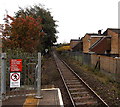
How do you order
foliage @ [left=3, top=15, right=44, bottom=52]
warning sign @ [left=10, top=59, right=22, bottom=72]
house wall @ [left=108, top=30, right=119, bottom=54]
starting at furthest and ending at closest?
house wall @ [left=108, top=30, right=119, bottom=54], foliage @ [left=3, top=15, right=44, bottom=52], warning sign @ [left=10, top=59, right=22, bottom=72]

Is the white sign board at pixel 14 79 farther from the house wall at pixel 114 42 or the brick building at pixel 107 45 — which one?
the brick building at pixel 107 45

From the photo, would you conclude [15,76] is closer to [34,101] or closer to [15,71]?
[15,71]

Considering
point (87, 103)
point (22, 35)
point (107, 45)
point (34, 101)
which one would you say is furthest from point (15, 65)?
point (107, 45)

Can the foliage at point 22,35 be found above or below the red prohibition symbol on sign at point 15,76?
above

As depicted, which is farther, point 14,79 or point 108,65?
point 108,65

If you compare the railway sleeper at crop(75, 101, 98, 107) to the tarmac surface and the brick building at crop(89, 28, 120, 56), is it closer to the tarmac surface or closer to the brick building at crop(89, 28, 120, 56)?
the tarmac surface

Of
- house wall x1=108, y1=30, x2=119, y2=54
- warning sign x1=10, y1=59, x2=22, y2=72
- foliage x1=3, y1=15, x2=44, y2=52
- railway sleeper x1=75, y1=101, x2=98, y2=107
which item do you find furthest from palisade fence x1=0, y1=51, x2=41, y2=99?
house wall x1=108, y1=30, x2=119, y2=54

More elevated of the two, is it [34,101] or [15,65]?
[15,65]

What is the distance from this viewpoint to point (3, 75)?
496 cm

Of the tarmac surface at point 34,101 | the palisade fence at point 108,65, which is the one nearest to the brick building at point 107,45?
the palisade fence at point 108,65

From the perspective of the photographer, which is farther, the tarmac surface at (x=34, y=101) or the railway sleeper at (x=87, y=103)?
the railway sleeper at (x=87, y=103)

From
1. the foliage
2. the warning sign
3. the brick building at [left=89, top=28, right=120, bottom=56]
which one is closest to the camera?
the warning sign

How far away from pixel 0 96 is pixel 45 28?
85.2ft

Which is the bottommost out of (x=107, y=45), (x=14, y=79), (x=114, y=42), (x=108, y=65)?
(x=108, y=65)
